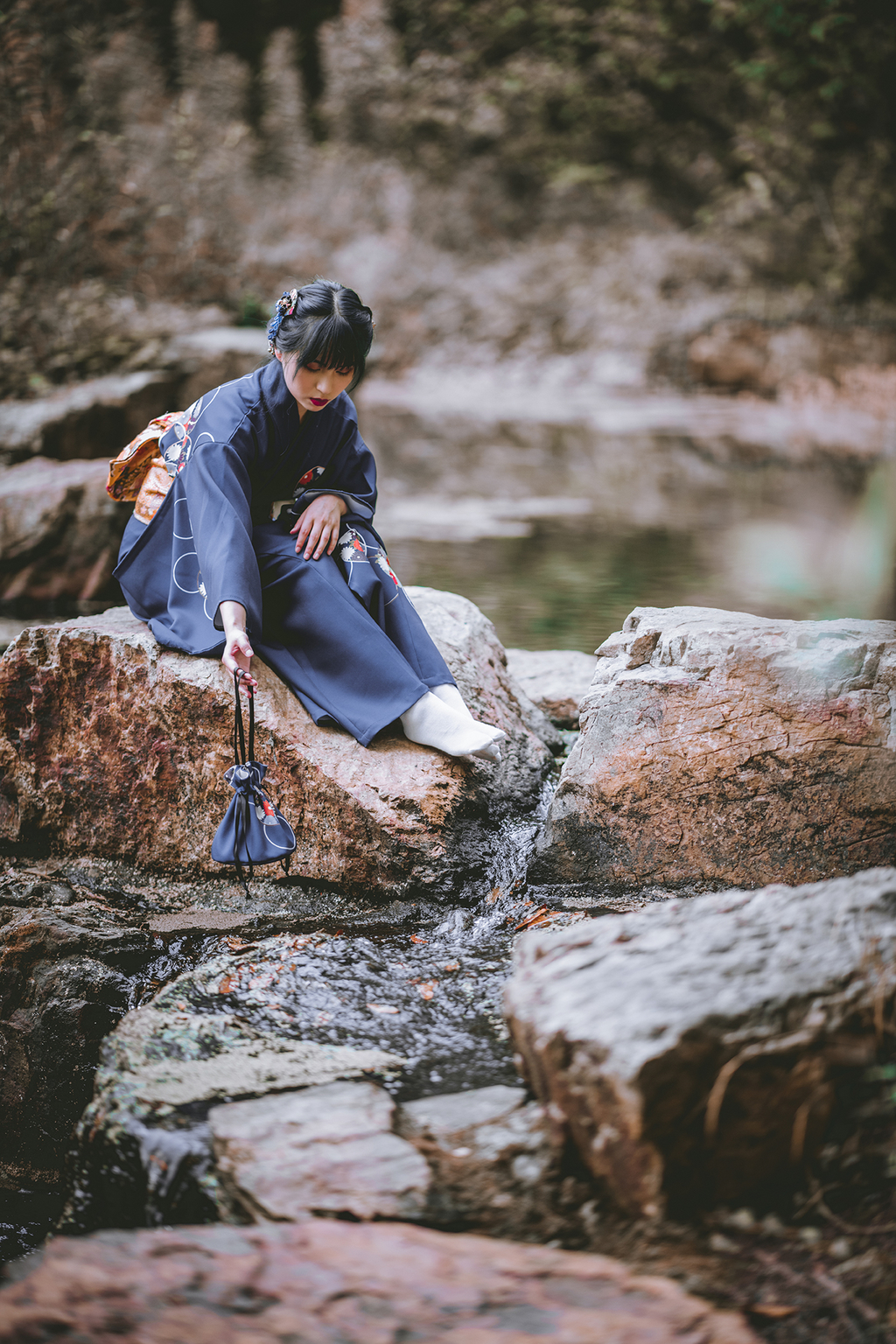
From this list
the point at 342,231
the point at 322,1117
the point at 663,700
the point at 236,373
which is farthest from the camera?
the point at 342,231

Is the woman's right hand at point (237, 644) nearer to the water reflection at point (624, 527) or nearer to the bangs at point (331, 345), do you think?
the bangs at point (331, 345)

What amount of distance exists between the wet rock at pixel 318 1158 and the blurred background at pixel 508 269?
346 cm

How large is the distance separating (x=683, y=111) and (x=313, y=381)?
18.1 metres

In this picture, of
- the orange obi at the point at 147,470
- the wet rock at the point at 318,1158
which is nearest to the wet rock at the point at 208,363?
the orange obi at the point at 147,470

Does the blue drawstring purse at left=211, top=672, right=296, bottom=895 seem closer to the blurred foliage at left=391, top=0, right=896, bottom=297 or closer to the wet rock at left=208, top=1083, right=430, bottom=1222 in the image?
the wet rock at left=208, top=1083, right=430, bottom=1222

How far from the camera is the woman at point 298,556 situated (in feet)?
7.81

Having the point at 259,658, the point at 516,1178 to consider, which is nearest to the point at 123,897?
the point at 259,658

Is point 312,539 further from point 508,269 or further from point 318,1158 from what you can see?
point 508,269

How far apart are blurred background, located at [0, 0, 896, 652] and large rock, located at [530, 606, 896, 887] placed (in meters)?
2.43

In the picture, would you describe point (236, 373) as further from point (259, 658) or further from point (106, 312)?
point (259, 658)

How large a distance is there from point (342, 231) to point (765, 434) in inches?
398

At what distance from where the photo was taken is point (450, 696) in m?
2.55

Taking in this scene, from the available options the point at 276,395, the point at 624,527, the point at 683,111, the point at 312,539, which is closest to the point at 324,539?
the point at 312,539

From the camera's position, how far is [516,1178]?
1.43m
